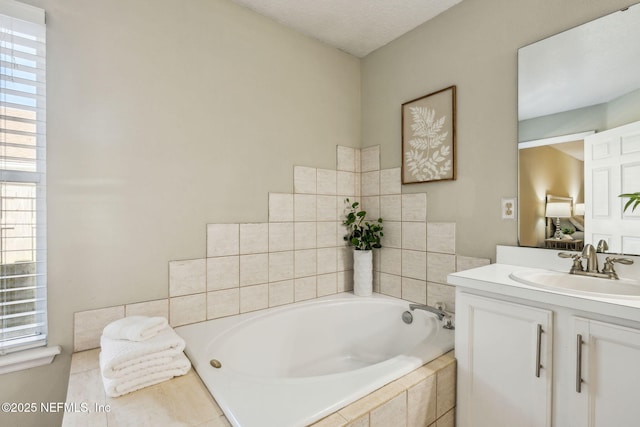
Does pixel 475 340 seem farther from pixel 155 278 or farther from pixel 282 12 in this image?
pixel 282 12

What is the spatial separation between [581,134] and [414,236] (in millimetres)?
1039

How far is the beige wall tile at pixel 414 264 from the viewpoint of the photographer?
2041 mm

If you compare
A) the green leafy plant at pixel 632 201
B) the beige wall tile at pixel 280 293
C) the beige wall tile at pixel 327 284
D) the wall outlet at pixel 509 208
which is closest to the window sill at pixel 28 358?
the beige wall tile at pixel 280 293

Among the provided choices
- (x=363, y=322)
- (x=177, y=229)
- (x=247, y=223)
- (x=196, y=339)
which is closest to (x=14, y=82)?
(x=177, y=229)

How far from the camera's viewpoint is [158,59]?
160 centimetres

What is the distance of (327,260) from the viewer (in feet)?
7.54

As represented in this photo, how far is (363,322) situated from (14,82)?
7.34 ft

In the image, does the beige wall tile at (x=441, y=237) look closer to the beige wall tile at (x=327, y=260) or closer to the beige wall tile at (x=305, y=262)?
the beige wall tile at (x=327, y=260)

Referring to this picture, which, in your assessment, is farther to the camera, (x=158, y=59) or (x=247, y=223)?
(x=247, y=223)

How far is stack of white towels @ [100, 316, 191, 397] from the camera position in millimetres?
1094

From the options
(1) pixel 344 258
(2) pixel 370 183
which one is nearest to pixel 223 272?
(1) pixel 344 258

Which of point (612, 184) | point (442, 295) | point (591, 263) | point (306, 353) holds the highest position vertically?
point (612, 184)

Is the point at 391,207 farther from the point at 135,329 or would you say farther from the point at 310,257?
the point at 135,329

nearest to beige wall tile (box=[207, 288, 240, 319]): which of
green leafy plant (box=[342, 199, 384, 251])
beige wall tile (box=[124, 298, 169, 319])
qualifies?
beige wall tile (box=[124, 298, 169, 319])
